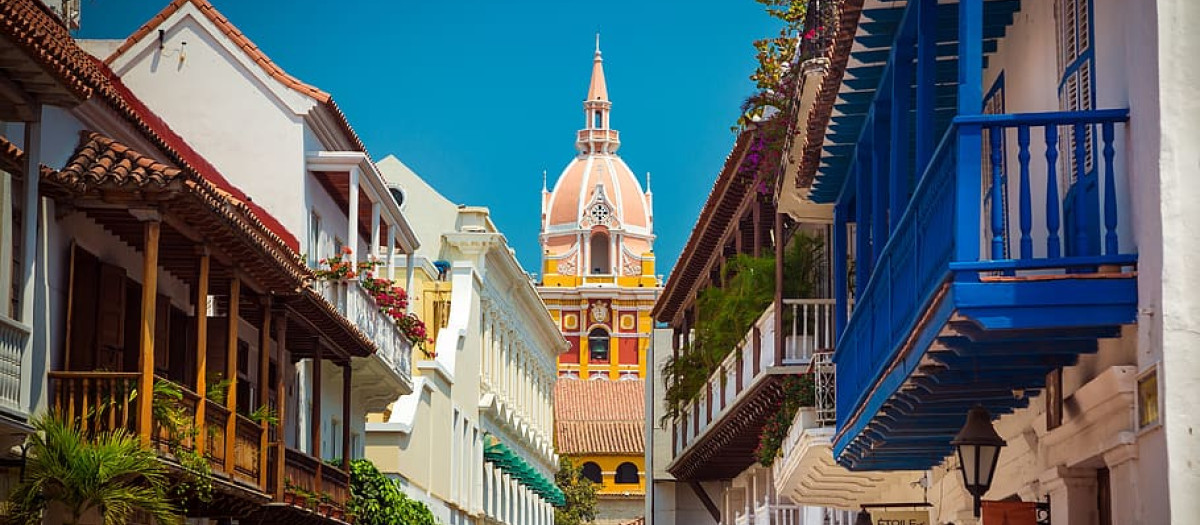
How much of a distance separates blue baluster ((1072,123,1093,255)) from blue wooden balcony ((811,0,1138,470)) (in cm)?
2

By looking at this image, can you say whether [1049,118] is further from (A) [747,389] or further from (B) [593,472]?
(B) [593,472]

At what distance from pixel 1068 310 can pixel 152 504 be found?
954cm

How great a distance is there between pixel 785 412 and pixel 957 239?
15.5 meters

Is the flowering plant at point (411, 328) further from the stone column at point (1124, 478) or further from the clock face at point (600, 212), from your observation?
the clock face at point (600, 212)

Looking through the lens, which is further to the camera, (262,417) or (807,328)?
(807,328)

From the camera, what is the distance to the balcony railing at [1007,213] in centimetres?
929

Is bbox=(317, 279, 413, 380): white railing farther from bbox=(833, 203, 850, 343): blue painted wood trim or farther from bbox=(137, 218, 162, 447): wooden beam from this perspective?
bbox=(833, 203, 850, 343): blue painted wood trim

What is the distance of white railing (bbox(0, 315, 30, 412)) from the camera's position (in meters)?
15.2

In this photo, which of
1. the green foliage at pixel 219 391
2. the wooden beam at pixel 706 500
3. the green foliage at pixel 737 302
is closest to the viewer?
the green foliage at pixel 219 391

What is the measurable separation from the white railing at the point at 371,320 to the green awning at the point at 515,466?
21.0 m

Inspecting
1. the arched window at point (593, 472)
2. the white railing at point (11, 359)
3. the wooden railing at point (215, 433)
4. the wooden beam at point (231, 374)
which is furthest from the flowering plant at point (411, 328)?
the arched window at point (593, 472)

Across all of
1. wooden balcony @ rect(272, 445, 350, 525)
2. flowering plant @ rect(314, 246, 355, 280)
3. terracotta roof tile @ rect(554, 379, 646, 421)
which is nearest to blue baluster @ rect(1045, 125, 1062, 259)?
wooden balcony @ rect(272, 445, 350, 525)

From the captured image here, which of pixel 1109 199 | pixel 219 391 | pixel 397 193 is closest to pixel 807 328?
pixel 219 391

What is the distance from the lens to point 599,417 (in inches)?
4309
